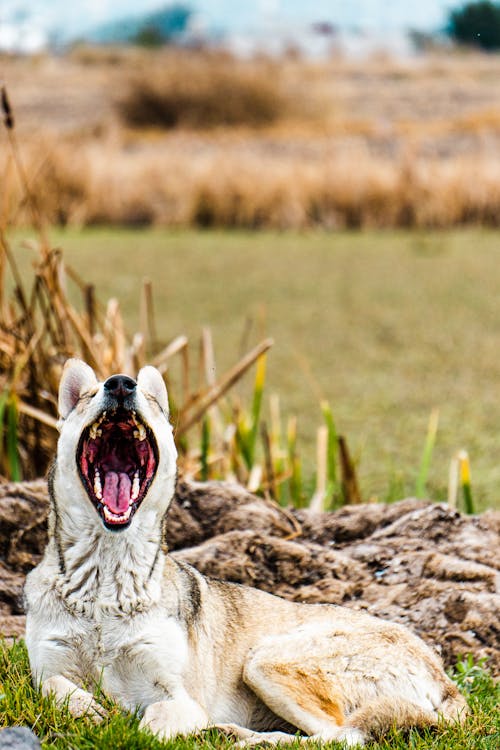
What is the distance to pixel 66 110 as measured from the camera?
21.0m

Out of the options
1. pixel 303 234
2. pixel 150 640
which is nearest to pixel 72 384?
pixel 150 640

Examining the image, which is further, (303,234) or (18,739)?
(303,234)

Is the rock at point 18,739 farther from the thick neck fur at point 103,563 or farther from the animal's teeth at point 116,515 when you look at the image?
the animal's teeth at point 116,515

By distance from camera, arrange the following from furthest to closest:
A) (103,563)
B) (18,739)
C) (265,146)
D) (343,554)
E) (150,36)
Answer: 1. (150,36)
2. (265,146)
3. (343,554)
4. (103,563)
5. (18,739)

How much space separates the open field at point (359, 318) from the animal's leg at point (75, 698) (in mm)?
1964

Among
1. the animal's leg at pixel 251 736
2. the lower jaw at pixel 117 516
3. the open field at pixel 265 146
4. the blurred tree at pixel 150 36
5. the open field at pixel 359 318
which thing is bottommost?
the open field at pixel 359 318

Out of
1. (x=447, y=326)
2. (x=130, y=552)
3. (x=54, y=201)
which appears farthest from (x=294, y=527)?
(x=54, y=201)

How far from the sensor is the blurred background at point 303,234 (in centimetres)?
568

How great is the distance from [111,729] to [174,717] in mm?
125

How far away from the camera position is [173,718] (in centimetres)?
229

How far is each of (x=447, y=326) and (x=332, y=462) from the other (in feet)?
14.6

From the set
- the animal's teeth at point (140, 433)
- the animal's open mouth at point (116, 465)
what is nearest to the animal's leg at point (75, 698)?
the animal's open mouth at point (116, 465)

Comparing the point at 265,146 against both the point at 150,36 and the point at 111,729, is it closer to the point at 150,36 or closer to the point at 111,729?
the point at 111,729

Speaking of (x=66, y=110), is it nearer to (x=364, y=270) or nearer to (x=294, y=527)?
(x=364, y=270)
